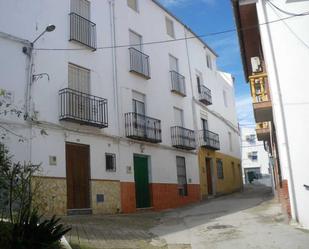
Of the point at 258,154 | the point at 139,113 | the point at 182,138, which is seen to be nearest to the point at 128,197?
the point at 139,113

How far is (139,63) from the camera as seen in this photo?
2019cm

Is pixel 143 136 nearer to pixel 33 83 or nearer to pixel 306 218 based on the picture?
pixel 33 83

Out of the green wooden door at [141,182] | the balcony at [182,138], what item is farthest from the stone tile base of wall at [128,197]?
the balcony at [182,138]

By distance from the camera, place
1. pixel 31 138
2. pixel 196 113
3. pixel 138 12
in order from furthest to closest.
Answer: pixel 196 113
pixel 138 12
pixel 31 138

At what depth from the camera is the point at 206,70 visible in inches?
1157

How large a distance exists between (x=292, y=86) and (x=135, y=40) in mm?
11126

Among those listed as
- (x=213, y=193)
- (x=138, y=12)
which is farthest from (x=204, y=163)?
(x=138, y=12)

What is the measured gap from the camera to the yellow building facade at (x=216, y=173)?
25.7 meters

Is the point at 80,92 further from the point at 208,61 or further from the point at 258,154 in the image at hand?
the point at 258,154

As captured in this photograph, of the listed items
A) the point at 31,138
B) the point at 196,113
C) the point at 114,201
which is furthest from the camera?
the point at 196,113

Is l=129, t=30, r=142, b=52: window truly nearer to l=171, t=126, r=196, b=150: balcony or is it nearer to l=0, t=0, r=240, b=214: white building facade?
l=0, t=0, r=240, b=214: white building facade

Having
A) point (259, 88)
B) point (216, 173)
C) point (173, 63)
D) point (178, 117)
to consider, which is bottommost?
point (216, 173)

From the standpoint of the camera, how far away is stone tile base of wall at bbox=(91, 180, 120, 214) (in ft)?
52.1

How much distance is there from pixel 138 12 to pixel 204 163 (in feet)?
32.5
